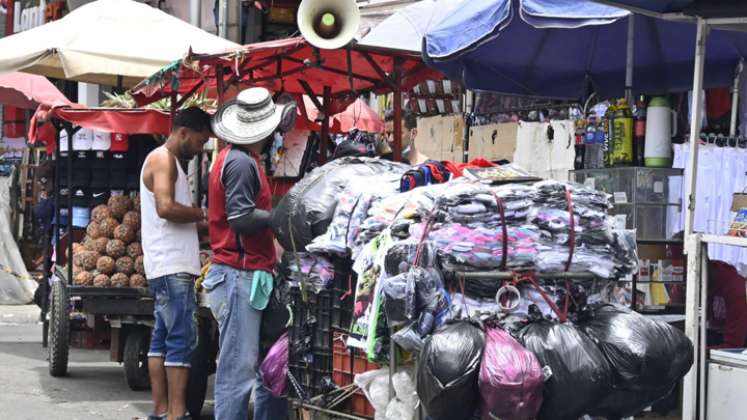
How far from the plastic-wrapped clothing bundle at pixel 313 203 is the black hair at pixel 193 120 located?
128 centimetres

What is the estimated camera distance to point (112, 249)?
9.57 metres

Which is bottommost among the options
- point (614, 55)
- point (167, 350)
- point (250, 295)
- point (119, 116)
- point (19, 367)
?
point (19, 367)

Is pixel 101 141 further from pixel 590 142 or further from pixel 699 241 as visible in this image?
pixel 699 241

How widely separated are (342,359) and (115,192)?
4.92 meters

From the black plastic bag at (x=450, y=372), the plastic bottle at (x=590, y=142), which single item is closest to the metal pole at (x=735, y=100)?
the plastic bottle at (x=590, y=142)

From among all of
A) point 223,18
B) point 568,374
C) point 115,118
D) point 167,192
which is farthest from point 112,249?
point 223,18

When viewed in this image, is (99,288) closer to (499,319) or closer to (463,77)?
(463,77)

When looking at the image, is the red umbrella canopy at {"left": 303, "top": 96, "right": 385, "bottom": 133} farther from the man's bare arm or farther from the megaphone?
the man's bare arm

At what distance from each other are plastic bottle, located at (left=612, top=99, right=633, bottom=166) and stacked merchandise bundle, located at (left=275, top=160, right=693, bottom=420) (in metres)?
2.96

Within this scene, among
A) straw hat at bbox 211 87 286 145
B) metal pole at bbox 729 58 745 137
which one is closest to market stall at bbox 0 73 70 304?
straw hat at bbox 211 87 286 145

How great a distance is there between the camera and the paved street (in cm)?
888

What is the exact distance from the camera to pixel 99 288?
935 cm

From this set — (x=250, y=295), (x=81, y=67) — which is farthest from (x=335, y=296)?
(x=81, y=67)

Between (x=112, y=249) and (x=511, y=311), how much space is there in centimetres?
522
